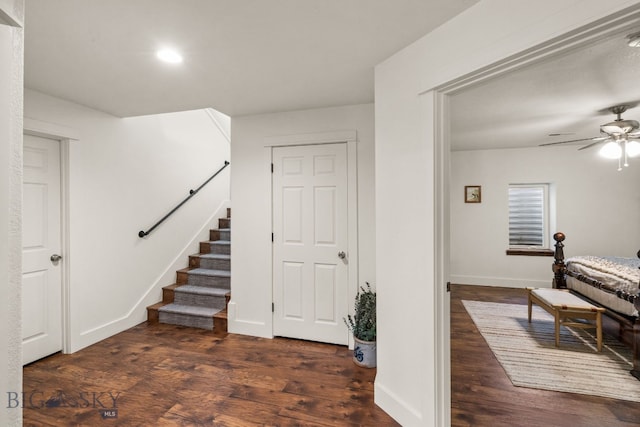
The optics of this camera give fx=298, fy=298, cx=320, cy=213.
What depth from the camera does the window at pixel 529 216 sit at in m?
5.11

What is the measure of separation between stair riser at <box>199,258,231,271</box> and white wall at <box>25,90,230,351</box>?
0.30 metres

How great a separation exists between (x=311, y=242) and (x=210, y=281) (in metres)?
1.52

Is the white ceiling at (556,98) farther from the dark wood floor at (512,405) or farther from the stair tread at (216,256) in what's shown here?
the stair tread at (216,256)

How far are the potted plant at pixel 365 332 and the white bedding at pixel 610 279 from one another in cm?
220

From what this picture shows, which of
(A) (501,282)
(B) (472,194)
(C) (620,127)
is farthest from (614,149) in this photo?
(A) (501,282)

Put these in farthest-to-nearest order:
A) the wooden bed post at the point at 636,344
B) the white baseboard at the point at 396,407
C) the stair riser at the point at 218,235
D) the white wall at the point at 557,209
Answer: the white wall at the point at 557,209 < the stair riser at the point at 218,235 < the wooden bed post at the point at 636,344 < the white baseboard at the point at 396,407

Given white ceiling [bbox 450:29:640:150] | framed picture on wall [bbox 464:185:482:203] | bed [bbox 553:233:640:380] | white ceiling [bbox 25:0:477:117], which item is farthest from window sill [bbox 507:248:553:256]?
white ceiling [bbox 25:0:477:117]

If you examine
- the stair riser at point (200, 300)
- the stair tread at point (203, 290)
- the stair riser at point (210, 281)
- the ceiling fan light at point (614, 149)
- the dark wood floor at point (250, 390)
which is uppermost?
the ceiling fan light at point (614, 149)

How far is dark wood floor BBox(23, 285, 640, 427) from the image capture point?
71.9 inches

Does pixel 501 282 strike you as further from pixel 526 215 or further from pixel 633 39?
pixel 633 39

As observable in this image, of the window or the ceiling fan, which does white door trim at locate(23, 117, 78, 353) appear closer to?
the ceiling fan

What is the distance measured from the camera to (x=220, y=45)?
5.83 feet

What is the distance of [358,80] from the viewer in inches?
88.9

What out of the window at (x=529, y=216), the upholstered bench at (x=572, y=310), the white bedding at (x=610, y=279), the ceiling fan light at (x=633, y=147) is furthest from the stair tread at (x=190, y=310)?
the window at (x=529, y=216)
